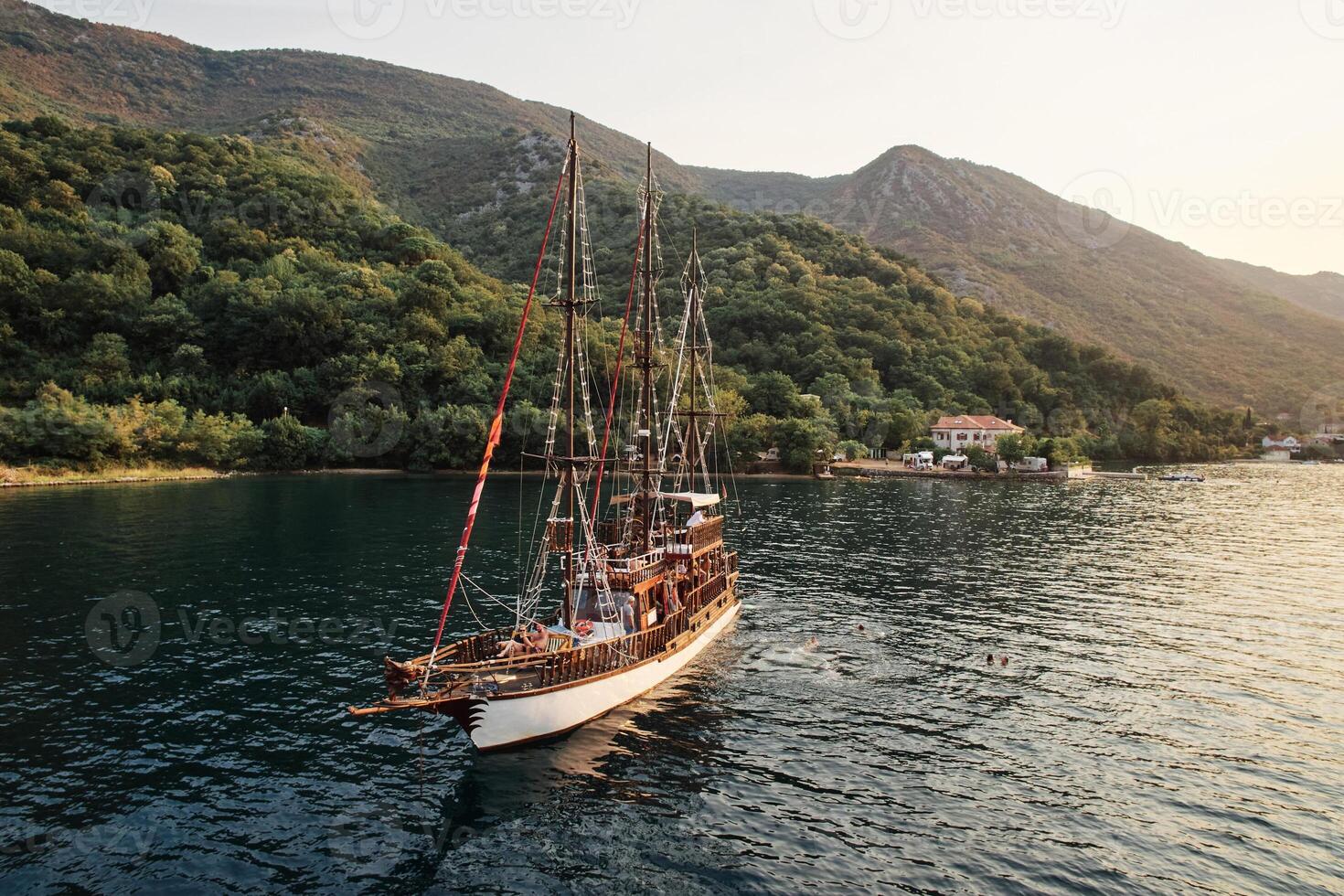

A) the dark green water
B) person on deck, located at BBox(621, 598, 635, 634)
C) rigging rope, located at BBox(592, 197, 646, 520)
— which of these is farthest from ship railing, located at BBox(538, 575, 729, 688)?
rigging rope, located at BBox(592, 197, 646, 520)

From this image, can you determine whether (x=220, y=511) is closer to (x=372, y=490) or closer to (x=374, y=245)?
(x=372, y=490)

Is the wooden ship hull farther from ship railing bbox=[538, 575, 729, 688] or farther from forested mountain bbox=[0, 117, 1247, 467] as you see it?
forested mountain bbox=[0, 117, 1247, 467]

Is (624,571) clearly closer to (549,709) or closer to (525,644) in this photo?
(525,644)

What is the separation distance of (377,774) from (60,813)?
26.8 ft

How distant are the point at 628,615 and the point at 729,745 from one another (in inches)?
260

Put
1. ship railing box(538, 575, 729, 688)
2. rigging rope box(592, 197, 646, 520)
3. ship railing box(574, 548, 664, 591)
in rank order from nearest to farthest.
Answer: ship railing box(538, 575, 729, 688)
rigging rope box(592, 197, 646, 520)
ship railing box(574, 548, 664, 591)

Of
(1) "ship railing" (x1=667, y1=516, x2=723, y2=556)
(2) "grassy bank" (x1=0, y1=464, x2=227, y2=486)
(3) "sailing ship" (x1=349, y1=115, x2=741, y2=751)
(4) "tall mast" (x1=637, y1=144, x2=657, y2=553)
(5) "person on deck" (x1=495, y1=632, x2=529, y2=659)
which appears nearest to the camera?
(3) "sailing ship" (x1=349, y1=115, x2=741, y2=751)

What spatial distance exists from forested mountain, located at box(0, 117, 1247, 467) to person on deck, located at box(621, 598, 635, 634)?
94.9m

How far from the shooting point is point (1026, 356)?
19462 centimetres

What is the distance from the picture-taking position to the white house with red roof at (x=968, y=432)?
154375 millimetres

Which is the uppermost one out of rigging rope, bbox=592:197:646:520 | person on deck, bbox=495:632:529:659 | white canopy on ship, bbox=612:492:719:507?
rigging rope, bbox=592:197:646:520

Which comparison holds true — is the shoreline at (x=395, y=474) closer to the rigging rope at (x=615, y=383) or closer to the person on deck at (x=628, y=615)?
the rigging rope at (x=615, y=383)

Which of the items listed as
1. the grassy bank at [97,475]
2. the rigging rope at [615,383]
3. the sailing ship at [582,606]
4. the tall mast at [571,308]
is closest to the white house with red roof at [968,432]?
the sailing ship at [582,606]

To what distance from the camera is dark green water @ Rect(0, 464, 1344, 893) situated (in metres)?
19.7
